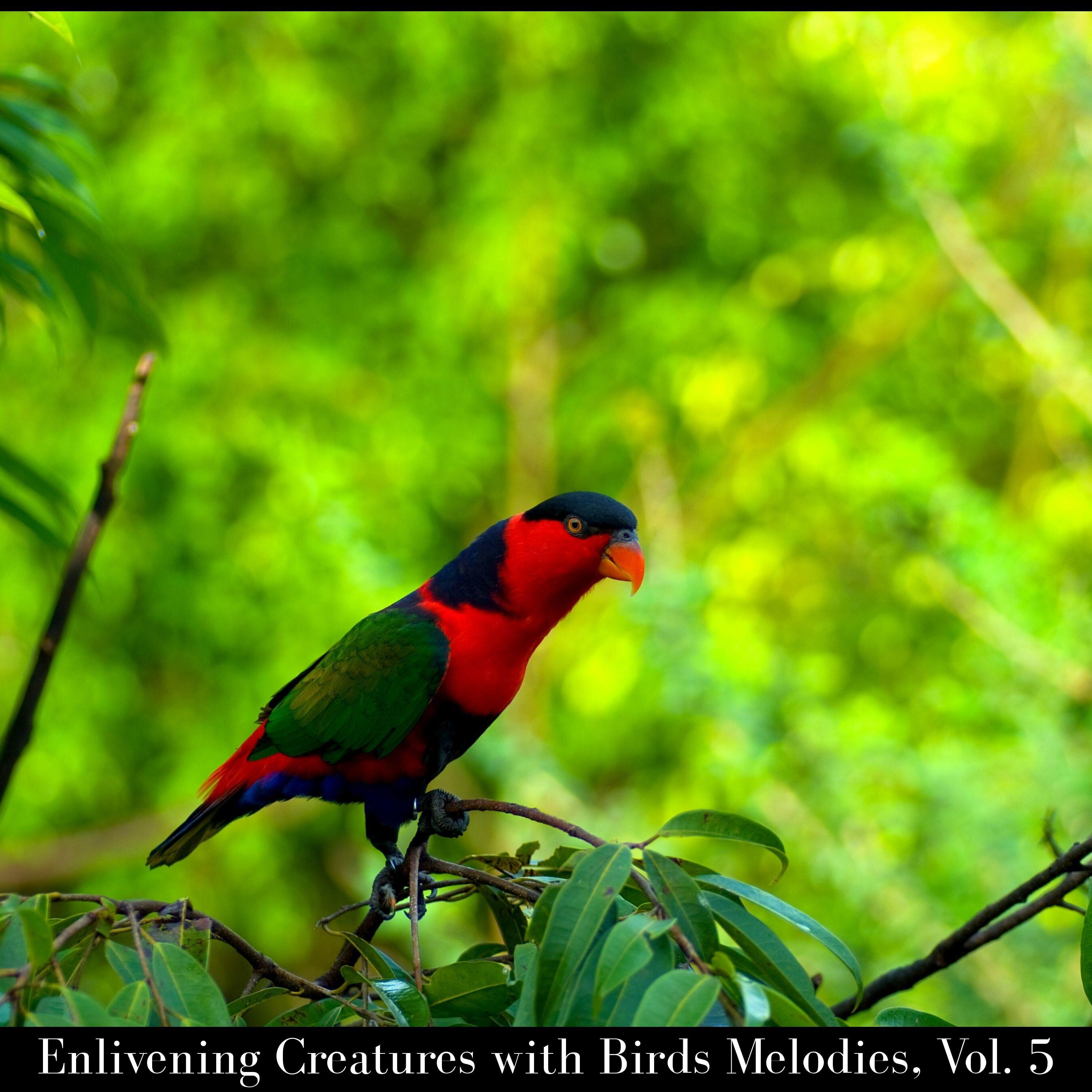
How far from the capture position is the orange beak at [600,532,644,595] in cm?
151

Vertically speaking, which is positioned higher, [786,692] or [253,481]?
[253,481]

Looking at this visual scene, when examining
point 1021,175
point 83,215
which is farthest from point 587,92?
point 83,215

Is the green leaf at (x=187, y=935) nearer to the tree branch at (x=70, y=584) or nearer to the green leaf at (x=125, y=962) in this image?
the green leaf at (x=125, y=962)

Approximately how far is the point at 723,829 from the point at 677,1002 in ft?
0.80

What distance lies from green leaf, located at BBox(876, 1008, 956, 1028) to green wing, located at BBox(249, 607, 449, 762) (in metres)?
0.80

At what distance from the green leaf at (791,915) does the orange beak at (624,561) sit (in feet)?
1.98

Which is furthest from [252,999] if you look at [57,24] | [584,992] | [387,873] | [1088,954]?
[57,24]

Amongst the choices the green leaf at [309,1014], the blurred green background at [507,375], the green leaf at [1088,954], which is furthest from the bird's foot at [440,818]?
the blurred green background at [507,375]

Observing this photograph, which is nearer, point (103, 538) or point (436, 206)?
point (103, 538)

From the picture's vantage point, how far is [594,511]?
1.54 meters

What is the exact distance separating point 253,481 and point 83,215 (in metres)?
3.31

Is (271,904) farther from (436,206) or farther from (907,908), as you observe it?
(436,206)

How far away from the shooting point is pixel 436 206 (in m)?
5.14

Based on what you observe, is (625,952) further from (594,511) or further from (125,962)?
(594,511)
